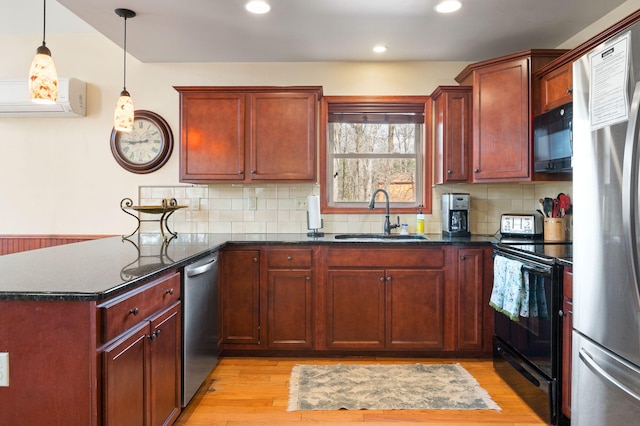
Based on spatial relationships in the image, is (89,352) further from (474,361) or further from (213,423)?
(474,361)

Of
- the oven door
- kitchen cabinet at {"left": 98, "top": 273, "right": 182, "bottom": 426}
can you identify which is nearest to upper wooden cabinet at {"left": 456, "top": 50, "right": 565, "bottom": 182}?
the oven door

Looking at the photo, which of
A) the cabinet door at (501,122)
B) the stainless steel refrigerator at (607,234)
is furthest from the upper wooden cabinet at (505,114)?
the stainless steel refrigerator at (607,234)

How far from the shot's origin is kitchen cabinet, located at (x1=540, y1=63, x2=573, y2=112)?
255 cm

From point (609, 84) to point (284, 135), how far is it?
2.26 m

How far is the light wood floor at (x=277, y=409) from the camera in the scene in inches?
86.2

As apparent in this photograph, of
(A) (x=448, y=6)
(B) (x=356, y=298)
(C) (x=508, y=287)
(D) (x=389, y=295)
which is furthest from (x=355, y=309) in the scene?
(A) (x=448, y=6)

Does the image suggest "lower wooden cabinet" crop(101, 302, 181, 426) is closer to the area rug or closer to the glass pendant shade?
the area rug

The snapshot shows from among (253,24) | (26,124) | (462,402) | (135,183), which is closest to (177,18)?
(253,24)

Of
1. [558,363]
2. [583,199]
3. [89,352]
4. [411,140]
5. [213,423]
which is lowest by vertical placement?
[213,423]

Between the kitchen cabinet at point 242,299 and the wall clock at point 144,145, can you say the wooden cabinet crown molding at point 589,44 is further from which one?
the wall clock at point 144,145

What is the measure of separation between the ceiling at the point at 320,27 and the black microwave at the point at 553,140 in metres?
0.70

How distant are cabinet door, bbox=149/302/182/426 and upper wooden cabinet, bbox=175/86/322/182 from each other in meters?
1.53

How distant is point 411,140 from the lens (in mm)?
3775

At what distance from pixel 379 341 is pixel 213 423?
1335 millimetres
